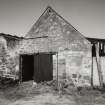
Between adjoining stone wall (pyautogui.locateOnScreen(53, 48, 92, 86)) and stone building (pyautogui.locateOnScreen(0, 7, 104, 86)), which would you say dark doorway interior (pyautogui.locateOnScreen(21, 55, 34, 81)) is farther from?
adjoining stone wall (pyautogui.locateOnScreen(53, 48, 92, 86))

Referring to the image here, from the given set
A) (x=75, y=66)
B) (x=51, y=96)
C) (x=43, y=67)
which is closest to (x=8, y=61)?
(x=43, y=67)

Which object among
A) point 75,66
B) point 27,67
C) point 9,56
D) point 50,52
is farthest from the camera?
point 27,67

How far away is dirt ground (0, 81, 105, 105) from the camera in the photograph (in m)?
8.45

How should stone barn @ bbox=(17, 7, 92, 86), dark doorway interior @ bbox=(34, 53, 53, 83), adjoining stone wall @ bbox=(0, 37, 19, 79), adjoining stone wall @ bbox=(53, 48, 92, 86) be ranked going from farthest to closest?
1. adjoining stone wall @ bbox=(0, 37, 19, 79)
2. dark doorway interior @ bbox=(34, 53, 53, 83)
3. stone barn @ bbox=(17, 7, 92, 86)
4. adjoining stone wall @ bbox=(53, 48, 92, 86)

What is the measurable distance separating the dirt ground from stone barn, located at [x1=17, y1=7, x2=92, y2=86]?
979 millimetres

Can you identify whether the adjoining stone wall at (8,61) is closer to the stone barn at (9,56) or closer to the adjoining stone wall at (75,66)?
the stone barn at (9,56)

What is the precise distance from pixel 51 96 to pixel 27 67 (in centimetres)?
516

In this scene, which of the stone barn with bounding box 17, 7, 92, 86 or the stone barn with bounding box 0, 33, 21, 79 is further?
the stone barn with bounding box 0, 33, 21, 79

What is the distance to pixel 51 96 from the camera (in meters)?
9.62

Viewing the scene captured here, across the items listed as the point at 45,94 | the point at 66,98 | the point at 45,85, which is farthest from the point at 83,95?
the point at 45,85

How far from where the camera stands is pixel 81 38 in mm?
11312

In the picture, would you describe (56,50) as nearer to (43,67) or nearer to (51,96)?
(43,67)

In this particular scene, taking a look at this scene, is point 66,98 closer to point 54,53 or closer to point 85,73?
point 85,73

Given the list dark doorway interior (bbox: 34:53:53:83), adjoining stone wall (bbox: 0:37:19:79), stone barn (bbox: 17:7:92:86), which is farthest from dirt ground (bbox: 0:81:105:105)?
adjoining stone wall (bbox: 0:37:19:79)
